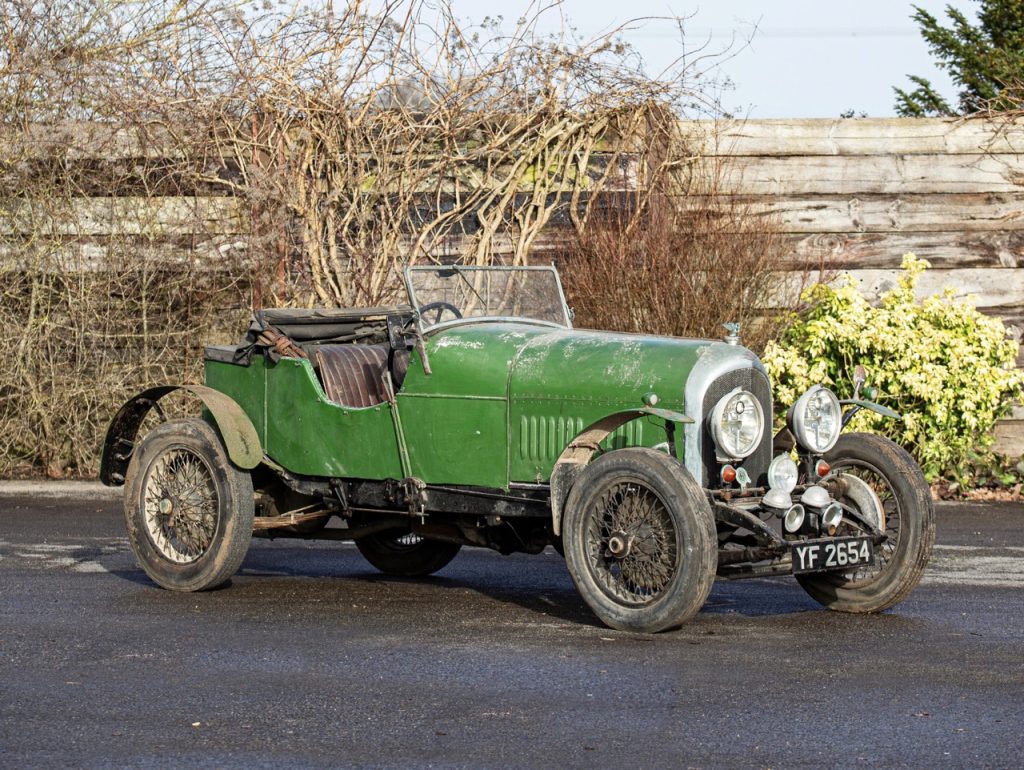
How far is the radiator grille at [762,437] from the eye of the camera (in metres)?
6.34

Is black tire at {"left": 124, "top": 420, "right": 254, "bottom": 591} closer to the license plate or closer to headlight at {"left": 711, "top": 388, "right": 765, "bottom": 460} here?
headlight at {"left": 711, "top": 388, "right": 765, "bottom": 460}

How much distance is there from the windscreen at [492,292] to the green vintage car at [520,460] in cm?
1

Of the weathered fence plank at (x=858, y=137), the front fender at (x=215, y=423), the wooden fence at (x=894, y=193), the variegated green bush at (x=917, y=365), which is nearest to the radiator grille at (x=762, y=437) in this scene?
the front fender at (x=215, y=423)

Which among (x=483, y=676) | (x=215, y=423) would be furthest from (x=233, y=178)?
(x=483, y=676)

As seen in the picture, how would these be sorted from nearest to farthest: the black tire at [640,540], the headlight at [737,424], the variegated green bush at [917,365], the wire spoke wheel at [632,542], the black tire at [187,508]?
the black tire at [640,540] < the wire spoke wheel at [632,542] < the headlight at [737,424] < the black tire at [187,508] < the variegated green bush at [917,365]

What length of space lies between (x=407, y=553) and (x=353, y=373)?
1.07 meters

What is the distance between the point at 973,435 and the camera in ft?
35.9

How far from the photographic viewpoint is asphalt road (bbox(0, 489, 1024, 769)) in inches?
174

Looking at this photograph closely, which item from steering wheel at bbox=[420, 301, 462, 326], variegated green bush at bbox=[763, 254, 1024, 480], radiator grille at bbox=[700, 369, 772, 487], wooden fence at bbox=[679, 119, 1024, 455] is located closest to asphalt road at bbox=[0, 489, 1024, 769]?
radiator grille at bbox=[700, 369, 772, 487]

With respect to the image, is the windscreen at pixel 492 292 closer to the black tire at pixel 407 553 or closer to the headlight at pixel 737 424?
the black tire at pixel 407 553

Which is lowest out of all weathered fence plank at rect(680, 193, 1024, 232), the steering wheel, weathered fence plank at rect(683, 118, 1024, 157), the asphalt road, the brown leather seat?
the asphalt road

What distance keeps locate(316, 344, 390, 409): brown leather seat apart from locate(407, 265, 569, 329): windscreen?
390 mm

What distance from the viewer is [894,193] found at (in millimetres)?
11789

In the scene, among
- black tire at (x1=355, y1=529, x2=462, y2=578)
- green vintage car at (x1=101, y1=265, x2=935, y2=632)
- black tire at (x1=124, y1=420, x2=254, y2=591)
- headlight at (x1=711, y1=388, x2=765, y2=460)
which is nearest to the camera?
green vintage car at (x1=101, y1=265, x2=935, y2=632)
